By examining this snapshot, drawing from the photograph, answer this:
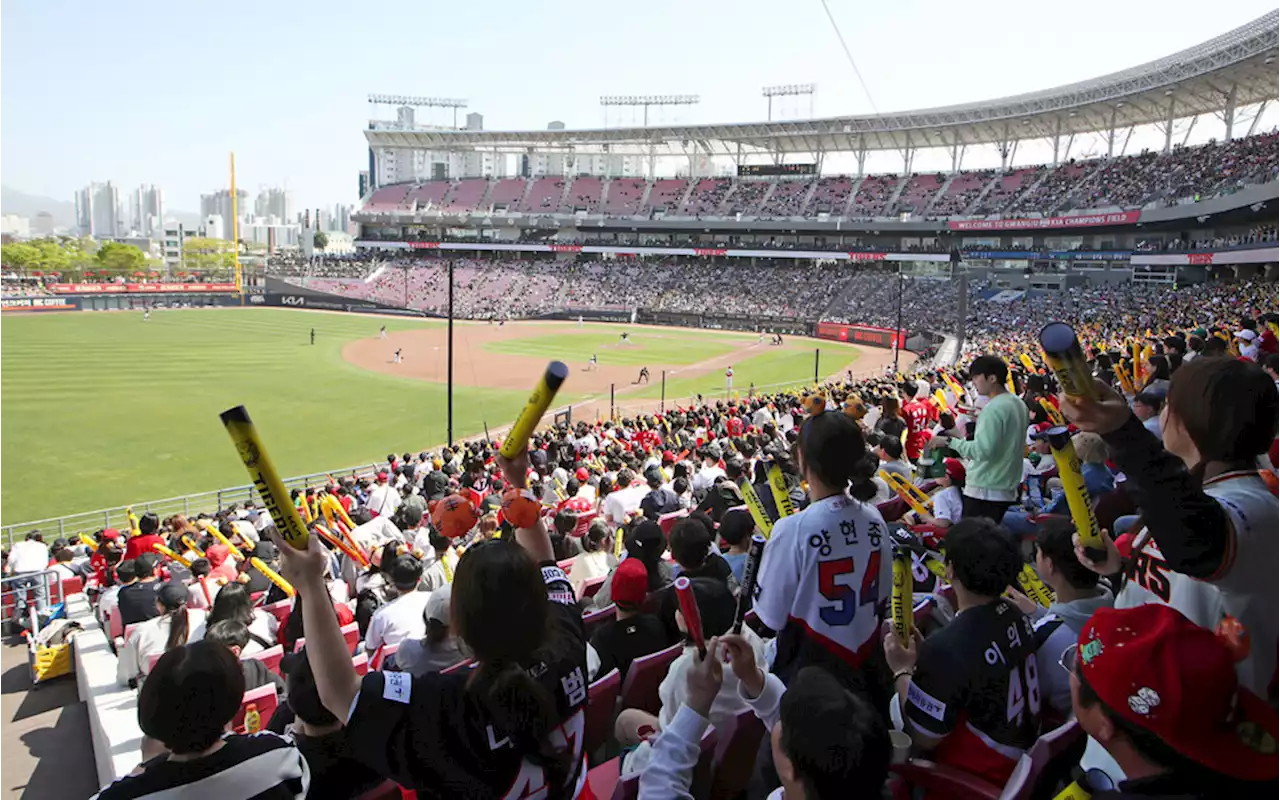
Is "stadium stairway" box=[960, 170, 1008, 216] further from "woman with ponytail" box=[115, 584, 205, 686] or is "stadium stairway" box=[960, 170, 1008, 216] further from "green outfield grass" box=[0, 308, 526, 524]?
"woman with ponytail" box=[115, 584, 205, 686]

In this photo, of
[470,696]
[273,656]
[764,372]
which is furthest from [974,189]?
[470,696]

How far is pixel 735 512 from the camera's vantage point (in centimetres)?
545

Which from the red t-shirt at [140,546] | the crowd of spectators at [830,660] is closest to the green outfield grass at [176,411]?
the red t-shirt at [140,546]

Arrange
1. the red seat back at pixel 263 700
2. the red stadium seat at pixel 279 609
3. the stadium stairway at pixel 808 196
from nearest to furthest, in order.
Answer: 1. the red seat back at pixel 263 700
2. the red stadium seat at pixel 279 609
3. the stadium stairway at pixel 808 196

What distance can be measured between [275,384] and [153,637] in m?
31.1

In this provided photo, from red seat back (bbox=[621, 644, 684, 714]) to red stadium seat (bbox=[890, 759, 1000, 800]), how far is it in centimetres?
155

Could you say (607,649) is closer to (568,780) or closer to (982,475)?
(568,780)

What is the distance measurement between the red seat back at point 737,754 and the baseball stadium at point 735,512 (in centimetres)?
2

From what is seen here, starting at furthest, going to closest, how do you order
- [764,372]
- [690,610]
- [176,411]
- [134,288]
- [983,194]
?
1. [134,288]
2. [983,194]
3. [764,372]
4. [176,411]
5. [690,610]

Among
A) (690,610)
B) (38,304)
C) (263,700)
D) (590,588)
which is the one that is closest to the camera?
(690,610)

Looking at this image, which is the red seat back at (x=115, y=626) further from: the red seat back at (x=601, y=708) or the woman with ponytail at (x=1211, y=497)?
the woman with ponytail at (x=1211, y=497)

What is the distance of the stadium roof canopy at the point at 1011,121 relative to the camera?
45.3m

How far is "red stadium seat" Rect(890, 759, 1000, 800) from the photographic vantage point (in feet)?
8.88

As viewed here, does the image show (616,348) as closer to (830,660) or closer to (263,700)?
(263,700)
